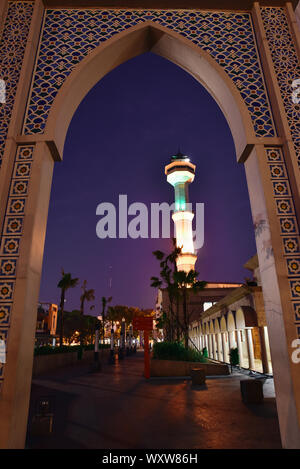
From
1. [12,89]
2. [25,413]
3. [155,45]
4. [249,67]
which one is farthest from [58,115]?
[25,413]

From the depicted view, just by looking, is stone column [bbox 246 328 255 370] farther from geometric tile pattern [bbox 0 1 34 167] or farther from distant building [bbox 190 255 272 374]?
geometric tile pattern [bbox 0 1 34 167]

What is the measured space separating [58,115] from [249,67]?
3.44 meters

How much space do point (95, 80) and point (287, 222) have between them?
4433 millimetres

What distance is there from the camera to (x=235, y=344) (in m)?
19.2

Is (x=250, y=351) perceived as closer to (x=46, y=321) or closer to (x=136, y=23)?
(x=136, y=23)

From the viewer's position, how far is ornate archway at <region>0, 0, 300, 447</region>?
3.74 metres

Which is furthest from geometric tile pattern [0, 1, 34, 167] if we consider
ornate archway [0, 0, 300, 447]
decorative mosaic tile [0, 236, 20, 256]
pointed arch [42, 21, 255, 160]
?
decorative mosaic tile [0, 236, 20, 256]

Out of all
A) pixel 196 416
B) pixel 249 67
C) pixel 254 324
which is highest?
pixel 249 67

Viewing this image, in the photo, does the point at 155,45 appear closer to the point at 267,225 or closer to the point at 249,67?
the point at 249,67

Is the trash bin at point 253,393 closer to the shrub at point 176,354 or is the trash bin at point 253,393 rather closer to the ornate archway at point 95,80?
the ornate archway at point 95,80

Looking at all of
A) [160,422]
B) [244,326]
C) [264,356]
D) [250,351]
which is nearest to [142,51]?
[160,422]

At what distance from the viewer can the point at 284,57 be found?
5395mm

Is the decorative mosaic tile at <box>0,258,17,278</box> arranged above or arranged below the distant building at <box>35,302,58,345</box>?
below

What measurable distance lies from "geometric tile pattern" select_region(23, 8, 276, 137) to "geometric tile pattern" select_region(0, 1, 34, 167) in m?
0.29
